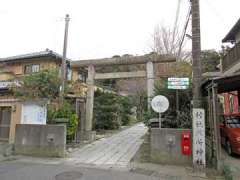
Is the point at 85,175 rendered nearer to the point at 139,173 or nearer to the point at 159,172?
the point at 139,173

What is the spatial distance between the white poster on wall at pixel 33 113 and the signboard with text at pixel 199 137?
7595mm

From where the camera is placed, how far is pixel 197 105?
642cm

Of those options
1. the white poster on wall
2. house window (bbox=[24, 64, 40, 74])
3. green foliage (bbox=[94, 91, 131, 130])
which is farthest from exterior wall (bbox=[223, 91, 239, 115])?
house window (bbox=[24, 64, 40, 74])

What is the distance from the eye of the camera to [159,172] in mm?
5906

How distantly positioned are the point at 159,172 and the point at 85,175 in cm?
221

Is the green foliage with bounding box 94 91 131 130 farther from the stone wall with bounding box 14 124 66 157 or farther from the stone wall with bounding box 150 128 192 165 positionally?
the stone wall with bounding box 150 128 192 165

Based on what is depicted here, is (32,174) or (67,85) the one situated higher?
(67,85)

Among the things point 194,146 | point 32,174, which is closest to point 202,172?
point 194,146

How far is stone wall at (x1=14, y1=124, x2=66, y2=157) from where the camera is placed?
7740 millimetres

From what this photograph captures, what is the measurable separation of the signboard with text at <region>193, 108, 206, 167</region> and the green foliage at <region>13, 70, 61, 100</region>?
279 inches

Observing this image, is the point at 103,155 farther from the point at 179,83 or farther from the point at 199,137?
the point at 179,83

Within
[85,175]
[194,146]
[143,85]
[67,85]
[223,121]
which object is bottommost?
[85,175]

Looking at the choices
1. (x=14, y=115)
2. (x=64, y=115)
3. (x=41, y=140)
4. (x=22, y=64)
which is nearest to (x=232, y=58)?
(x=64, y=115)

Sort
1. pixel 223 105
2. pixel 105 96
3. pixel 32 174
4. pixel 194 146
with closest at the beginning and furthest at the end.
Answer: pixel 32 174 → pixel 194 146 → pixel 105 96 → pixel 223 105
